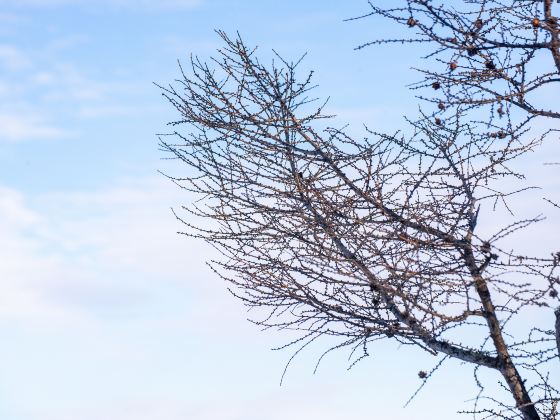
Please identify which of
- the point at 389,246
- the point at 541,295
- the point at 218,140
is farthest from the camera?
the point at 218,140

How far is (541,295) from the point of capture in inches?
269

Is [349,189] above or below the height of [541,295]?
above

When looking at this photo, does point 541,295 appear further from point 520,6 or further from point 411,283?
point 520,6

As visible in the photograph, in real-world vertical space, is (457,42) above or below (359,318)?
above

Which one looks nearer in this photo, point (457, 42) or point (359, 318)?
point (457, 42)

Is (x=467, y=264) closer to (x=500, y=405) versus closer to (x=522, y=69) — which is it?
(x=500, y=405)

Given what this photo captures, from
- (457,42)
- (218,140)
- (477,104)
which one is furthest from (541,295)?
(218,140)

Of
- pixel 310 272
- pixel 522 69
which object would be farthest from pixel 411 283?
pixel 522 69

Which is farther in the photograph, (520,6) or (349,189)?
(349,189)

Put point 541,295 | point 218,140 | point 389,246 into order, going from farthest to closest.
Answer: point 218,140
point 389,246
point 541,295

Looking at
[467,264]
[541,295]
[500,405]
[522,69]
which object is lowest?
[500,405]

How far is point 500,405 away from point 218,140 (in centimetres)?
413

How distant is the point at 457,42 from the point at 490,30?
0.35m

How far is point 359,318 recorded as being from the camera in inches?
306
